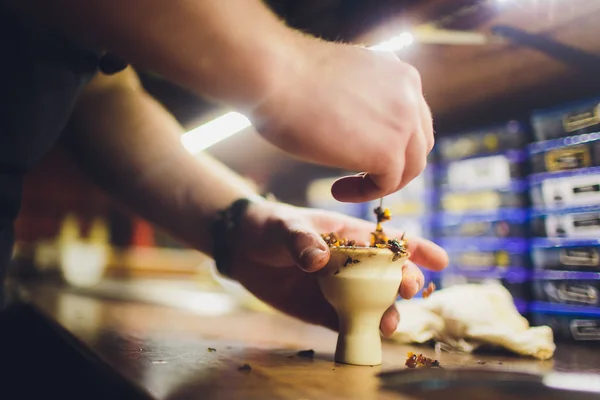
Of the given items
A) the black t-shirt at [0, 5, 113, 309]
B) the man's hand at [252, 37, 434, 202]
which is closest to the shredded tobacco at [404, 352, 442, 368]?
the man's hand at [252, 37, 434, 202]

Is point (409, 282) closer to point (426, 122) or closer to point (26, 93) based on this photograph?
point (426, 122)

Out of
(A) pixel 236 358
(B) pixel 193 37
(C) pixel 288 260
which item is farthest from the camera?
(C) pixel 288 260

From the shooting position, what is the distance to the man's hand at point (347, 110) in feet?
2.18

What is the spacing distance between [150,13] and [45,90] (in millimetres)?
394

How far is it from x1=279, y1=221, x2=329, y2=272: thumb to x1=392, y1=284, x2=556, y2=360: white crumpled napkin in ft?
1.64

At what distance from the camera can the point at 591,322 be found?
6.42ft

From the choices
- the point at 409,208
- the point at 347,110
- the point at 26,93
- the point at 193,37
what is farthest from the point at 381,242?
the point at 409,208

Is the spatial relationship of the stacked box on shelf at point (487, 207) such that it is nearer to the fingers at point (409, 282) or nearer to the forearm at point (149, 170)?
the fingers at point (409, 282)

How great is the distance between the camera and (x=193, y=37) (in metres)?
0.60

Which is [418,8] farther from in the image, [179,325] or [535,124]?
[535,124]

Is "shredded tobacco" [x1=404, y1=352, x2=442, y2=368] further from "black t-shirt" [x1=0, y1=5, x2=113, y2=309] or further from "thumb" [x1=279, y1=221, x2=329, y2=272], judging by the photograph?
"black t-shirt" [x1=0, y1=5, x2=113, y2=309]

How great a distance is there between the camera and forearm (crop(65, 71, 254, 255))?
1221 millimetres

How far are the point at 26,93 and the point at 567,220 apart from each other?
1.98 meters

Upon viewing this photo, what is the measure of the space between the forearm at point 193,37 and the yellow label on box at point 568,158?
175 centimetres
